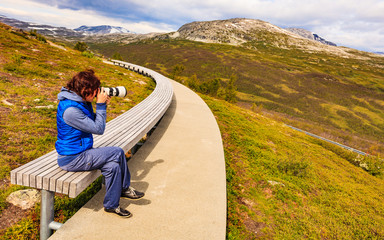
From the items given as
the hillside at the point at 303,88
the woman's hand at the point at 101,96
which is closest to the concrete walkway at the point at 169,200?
the woman's hand at the point at 101,96

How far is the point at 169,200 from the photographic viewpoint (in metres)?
3.72

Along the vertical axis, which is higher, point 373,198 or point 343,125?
point 373,198

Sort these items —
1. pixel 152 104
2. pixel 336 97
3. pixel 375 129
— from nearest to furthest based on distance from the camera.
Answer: pixel 152 104
pixel 375 129
pixel 336 97

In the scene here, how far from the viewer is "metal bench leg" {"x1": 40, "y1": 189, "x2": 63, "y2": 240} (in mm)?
2764

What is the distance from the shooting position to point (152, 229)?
3.03 meters

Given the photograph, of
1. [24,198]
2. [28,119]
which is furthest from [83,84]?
[28,119]

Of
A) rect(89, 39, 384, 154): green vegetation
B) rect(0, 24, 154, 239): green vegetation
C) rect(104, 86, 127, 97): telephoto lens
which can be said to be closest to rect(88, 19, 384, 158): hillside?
rect(89, 39, 384, 154): green vegetation

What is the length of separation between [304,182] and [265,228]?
3273mm

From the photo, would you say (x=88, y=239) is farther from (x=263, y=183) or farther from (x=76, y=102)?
(x=263, y=183)

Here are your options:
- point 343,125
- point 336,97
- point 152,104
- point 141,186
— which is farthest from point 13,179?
point 336,97

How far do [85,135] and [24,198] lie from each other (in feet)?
5.80

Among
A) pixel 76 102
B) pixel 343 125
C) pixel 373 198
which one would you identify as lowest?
pixel 343 125

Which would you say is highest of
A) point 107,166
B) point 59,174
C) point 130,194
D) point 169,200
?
Answer: point 107,166

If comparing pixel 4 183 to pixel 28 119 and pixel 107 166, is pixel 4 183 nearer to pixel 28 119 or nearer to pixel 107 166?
pixel 107 166
